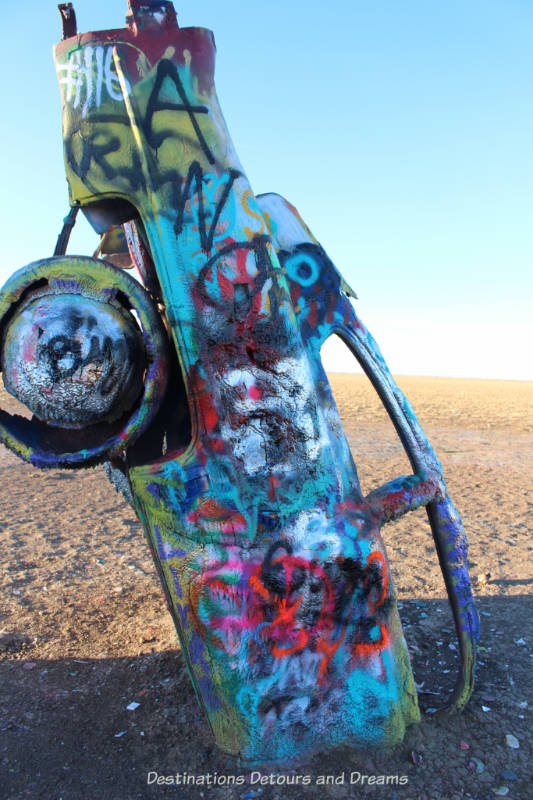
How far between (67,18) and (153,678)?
3.05 meters

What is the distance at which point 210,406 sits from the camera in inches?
85.0

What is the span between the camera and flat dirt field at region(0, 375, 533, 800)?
221cm

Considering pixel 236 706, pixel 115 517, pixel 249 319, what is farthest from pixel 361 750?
pixel 115 517

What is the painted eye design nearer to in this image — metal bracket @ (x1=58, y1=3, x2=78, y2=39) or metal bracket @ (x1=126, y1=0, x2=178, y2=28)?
metal bracket @ (x1=126, y1=0, x2=178, y2=28)

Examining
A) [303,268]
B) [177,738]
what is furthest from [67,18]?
[177,738]

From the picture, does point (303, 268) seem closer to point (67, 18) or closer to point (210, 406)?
point (210, 406)

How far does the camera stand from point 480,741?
246 centimetres

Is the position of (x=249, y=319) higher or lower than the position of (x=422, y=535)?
higher

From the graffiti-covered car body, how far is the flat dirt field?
0.78ft

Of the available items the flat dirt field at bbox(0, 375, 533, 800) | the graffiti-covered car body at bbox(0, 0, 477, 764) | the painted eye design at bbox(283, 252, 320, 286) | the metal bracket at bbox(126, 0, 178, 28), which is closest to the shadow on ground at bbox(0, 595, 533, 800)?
the flat dirt field at bbox(0, 375, 533, 800)

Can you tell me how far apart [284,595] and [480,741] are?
3.77 ft

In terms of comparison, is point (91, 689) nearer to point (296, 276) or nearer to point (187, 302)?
point (187, 302)

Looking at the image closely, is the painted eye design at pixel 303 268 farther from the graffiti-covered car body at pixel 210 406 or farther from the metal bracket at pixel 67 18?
the metal bracket at pixel 67 18

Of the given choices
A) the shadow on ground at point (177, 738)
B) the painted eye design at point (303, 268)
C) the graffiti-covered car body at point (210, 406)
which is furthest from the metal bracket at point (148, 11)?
the shadow on ground at point (177, 738)
